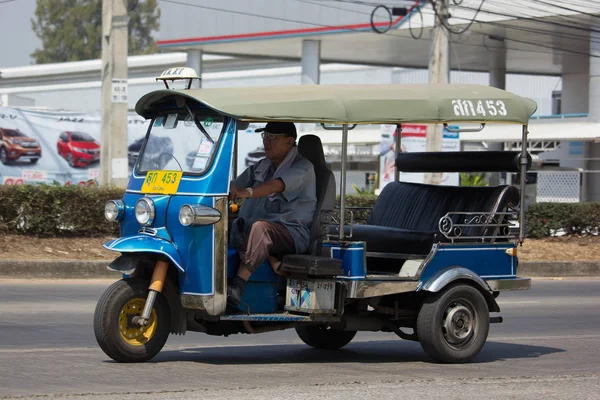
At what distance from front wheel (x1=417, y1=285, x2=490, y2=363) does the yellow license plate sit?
2256 mm

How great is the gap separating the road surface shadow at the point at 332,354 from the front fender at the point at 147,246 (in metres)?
0.98

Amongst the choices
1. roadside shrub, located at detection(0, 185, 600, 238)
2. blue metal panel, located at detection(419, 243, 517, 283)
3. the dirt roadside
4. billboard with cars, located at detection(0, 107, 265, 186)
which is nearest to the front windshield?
blue metal panel, located at detection(419, 243, 517, 283)

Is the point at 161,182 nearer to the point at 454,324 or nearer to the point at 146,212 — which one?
the point at 146,212

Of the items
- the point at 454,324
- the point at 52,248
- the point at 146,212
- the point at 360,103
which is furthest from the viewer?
the point at 52,248

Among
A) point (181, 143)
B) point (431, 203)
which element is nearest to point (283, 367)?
point (181, 143)

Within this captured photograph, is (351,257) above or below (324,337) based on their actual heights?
above

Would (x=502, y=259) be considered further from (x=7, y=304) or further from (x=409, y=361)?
(x=7, y=304)

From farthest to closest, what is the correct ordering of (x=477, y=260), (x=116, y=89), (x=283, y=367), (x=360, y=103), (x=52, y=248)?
(x=116, y=89) < (x=52, y=248) < (x=477, y=260) < (x=360, y=103) < (x=283, y=367)

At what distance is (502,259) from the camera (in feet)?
Answer: 30.5

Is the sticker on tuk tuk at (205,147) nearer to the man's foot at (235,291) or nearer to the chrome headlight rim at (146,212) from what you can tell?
the chrome headlight rim at (146,212)

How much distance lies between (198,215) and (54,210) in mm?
10274

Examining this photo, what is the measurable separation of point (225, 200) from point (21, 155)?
944 inches

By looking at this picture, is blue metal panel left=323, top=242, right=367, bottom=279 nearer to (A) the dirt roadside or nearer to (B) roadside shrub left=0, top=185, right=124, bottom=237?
(A) the dirt roadside

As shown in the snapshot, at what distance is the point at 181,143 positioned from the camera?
840cm
